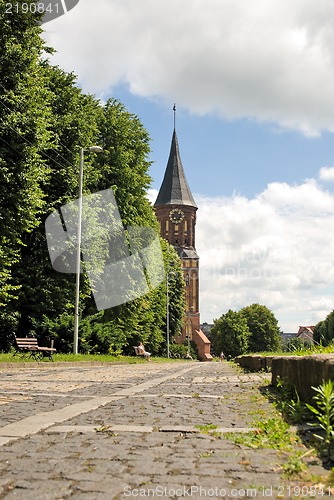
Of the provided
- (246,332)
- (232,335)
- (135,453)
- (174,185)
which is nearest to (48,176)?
(135,453)

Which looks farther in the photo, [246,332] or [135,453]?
[246,332]

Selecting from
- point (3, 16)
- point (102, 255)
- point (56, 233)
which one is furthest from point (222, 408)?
point (102, 255)

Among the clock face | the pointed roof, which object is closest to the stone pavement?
the pointed roof

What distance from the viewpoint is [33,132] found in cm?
A: 1952

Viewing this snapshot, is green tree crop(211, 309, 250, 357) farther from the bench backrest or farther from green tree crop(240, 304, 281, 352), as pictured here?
the bench backrest

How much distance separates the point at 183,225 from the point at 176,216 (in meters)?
2.52

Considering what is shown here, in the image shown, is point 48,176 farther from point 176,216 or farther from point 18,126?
point 176,216

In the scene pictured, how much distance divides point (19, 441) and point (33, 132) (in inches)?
655

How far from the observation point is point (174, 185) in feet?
380

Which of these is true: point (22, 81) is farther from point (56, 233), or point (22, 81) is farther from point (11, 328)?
point (11, 328)

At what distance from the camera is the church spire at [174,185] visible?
114375 mm

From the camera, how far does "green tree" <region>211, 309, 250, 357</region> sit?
321ft

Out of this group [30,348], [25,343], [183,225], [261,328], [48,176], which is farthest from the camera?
[183,225]

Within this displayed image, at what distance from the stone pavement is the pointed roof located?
108849 millimetres
